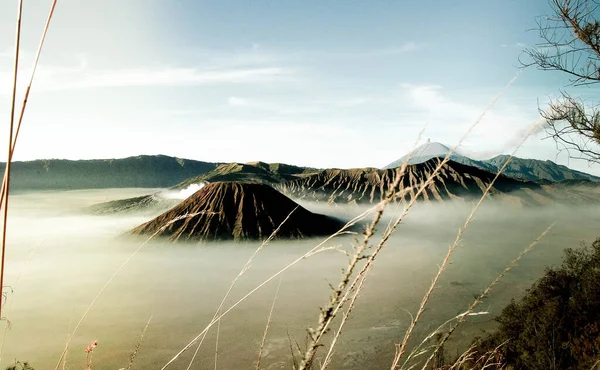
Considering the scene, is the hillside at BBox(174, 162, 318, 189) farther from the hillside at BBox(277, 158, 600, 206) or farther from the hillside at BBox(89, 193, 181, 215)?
the hillside at BBox(89, 193, 181, 215)

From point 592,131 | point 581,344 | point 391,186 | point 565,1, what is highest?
point 565,1

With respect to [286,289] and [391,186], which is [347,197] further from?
[391,186]

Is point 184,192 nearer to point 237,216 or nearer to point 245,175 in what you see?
point 245,175

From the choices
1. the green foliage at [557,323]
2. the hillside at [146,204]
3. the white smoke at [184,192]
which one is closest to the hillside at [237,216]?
the hillside at [146,204]

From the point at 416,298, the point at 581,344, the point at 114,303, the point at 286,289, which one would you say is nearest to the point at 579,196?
the point at 416,298

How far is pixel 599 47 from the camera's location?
5516mm

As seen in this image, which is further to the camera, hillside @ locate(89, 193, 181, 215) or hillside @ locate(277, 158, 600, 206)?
hillside @ locate(89, 193, 181, 215)

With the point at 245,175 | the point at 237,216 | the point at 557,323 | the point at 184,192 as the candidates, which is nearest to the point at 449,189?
the point at 245,175

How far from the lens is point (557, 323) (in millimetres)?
23000

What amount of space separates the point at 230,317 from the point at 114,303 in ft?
132

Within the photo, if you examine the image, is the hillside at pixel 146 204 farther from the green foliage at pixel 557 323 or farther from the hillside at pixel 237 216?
the green foliage at pixel 557 323

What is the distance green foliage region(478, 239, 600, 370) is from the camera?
1960cm

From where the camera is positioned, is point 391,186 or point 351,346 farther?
point 351,346

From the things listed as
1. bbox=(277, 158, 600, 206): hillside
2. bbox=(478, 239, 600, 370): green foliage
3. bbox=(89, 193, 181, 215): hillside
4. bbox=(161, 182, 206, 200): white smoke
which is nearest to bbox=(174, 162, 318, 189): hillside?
bbox=(161, 182, 206, 200): white smoke
